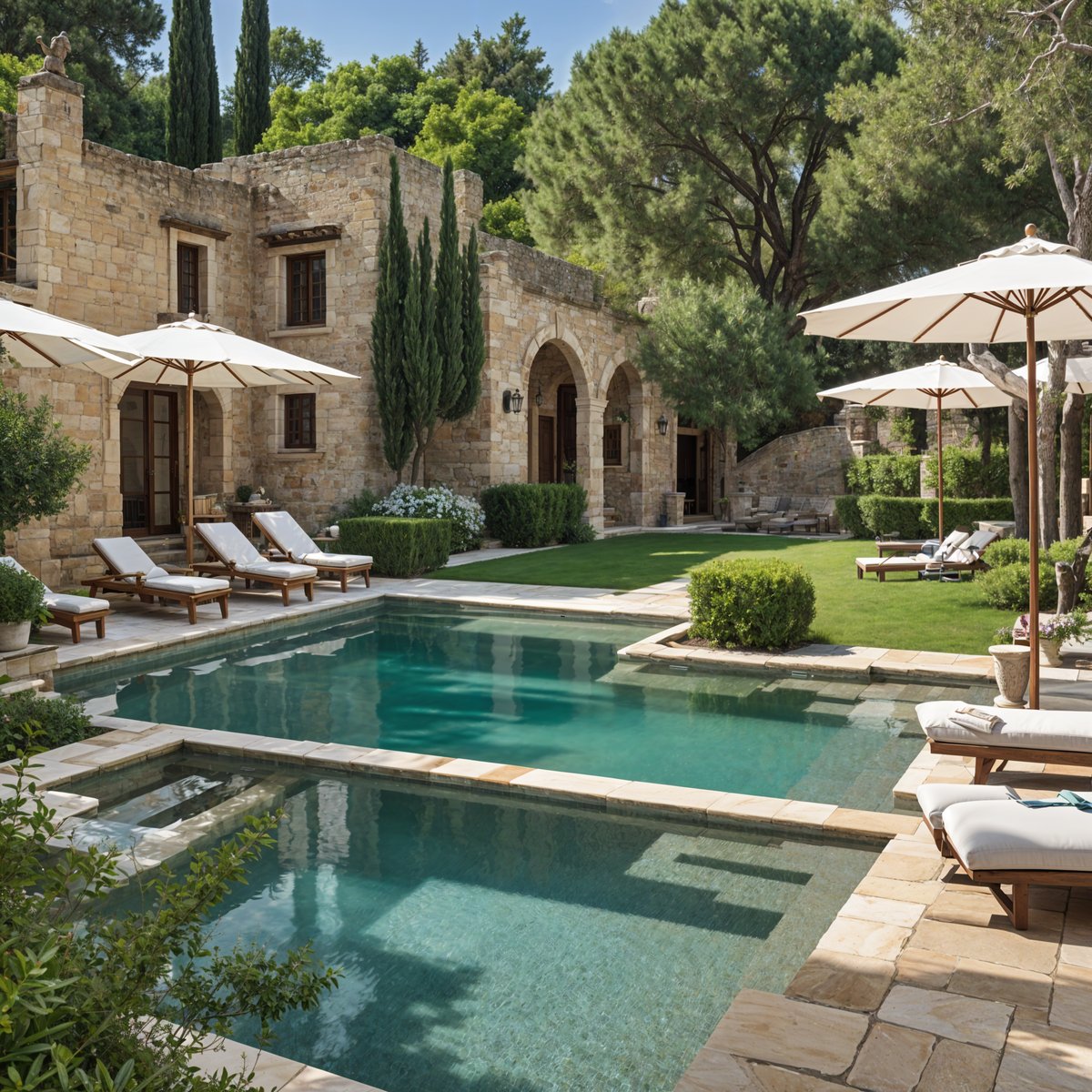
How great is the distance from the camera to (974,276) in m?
5.17

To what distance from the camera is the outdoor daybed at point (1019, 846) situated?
343 cm

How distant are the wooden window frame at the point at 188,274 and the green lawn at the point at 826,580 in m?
6.34

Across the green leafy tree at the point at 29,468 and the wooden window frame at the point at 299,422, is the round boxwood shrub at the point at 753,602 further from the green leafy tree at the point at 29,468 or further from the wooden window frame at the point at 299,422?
the wooden window frame at the point at 299,422

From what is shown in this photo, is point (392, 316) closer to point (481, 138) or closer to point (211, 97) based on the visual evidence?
point (211, 97)

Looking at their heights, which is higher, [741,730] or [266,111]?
[266,111]

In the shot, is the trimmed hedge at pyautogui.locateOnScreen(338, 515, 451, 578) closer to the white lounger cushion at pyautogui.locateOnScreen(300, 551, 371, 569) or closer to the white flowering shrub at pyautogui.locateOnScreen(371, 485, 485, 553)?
the white flowering shrub at pyautogui.locateOnScreen(371, 485, 485, 553)

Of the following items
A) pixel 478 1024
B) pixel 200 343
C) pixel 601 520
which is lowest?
pixel 478 1024

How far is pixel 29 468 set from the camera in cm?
831

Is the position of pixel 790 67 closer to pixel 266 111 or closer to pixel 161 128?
pixel 266 111

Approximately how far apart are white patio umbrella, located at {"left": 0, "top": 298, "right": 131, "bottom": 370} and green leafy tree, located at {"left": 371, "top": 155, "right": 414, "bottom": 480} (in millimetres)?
8097

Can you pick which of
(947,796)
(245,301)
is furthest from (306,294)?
(947,796)

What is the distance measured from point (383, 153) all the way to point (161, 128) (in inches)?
712

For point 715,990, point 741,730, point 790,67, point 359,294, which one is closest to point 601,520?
point 359,294

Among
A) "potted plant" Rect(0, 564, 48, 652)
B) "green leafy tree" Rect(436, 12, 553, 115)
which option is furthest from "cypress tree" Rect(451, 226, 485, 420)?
"green leafy tree" Rect(436, 12, 553, 115)
